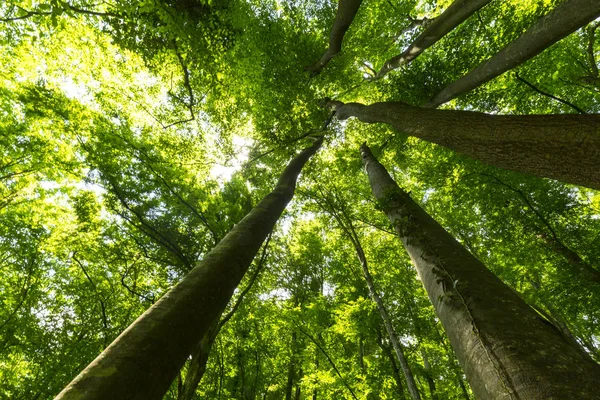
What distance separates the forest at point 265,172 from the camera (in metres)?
4.18

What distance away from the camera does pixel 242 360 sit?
8.24 metres

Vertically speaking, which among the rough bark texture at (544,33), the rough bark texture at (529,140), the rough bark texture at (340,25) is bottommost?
the rough bark texture at (529,140)

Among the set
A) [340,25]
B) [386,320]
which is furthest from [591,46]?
[386,320]

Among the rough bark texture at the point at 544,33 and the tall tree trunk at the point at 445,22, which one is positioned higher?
the tall tree trunk at the point at 445,22

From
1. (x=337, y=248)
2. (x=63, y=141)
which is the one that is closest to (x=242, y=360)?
(x=337, y=248)

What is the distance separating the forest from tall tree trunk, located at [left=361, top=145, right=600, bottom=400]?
62 mm

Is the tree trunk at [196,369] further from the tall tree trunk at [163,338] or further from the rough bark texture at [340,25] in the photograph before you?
the rough bark texture at [340,25]

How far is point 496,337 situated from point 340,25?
23.1 ft

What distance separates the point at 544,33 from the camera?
4.27m

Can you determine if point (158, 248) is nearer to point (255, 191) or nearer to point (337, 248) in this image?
point (255, 191)

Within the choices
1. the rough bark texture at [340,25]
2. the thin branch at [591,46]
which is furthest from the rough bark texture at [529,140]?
the thin branch at [591,46]

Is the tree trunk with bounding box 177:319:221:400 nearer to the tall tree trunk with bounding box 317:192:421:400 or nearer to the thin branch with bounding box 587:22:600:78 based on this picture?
the tall tree trunk with bounding box 317:192:421:400

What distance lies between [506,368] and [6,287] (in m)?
15.3

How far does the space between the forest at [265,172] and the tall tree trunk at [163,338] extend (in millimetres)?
61
